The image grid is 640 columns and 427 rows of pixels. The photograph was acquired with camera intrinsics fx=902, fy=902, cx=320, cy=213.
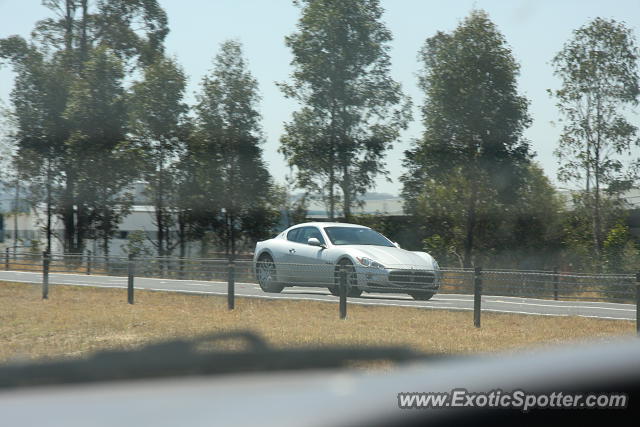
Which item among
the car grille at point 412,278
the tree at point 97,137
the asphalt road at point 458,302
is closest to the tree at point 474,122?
the tree at point 97,137

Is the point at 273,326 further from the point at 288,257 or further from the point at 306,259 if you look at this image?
the point at 288,257

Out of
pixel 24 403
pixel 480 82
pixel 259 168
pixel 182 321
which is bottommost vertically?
pixel 182 321

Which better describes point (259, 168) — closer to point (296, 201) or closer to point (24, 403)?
point (296, 201)

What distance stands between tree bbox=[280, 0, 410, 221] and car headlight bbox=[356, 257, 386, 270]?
864 inches

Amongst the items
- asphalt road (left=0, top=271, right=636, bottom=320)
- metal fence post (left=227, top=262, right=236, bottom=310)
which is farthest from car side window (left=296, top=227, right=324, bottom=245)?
metal fence post (left=227, top=262, right=236, bottom=310)

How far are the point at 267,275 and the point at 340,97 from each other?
2123 cm

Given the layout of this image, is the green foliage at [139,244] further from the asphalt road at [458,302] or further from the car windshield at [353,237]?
the car windshield at [353,237]

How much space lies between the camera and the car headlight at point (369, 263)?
16.9 m

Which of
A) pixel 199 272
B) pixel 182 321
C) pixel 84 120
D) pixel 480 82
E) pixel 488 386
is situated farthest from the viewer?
pixel 84 120

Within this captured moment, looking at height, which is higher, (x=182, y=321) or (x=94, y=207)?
(x=94, y=207)

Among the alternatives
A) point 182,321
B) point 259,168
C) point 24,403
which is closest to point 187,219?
point 259,168

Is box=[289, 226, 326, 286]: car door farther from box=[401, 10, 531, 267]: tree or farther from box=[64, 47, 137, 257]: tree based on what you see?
box=[64, 47, 137, 257]: tree

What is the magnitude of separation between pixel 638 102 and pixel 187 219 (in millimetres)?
20639

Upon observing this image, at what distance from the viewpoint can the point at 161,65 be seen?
42.5 metres
